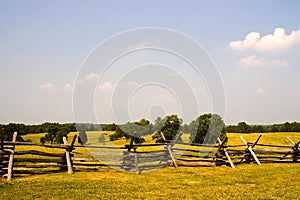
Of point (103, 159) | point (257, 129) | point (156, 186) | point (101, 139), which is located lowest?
point (156, 186)

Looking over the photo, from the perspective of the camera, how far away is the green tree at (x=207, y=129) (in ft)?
149

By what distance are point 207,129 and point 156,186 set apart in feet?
118

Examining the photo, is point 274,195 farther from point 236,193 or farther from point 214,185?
point 214,185

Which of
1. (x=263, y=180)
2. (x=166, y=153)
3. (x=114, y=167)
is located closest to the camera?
(x=263, y=180)

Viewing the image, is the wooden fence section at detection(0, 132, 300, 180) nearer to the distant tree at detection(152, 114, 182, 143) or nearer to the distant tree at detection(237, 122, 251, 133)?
the distant tree at detection(152, 114, 182, 143)

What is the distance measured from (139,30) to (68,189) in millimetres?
15977

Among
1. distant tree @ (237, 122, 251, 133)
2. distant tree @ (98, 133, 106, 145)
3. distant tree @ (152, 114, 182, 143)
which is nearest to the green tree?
distant tree @ (152, 114, 182, 143)

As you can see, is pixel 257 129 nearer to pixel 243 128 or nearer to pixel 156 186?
pixel 243 128

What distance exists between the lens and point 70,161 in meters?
15.0

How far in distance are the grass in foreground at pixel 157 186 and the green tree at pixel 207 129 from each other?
30392mm

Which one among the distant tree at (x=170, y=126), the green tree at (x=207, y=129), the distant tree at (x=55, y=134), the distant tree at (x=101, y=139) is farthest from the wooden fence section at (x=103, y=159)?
the distant tree at (x=55, y=134)

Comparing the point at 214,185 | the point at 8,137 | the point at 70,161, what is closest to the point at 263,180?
the point at 214,185

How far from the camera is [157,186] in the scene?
11.6 meters

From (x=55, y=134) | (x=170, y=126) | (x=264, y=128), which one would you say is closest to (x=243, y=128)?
(x=264, y=128)
